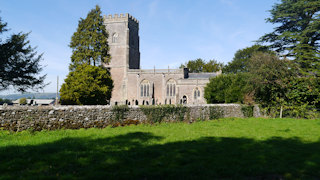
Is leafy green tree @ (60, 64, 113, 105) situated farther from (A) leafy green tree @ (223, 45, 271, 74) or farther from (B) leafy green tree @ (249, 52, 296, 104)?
(A) leafy green tree @ (223, 45, 271, 74)

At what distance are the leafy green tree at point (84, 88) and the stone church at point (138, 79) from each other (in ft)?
44.9

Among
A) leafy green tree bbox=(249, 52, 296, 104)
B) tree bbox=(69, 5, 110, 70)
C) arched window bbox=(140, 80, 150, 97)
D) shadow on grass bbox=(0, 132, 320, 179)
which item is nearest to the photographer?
shadow on grass bbox=(0, 132, 320, 179)

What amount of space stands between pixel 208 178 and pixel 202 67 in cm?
6181

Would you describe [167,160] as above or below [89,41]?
below

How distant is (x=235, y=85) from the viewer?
3222 cm

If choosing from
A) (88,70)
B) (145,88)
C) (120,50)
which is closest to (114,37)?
(120,50)

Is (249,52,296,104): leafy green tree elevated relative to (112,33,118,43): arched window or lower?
lower

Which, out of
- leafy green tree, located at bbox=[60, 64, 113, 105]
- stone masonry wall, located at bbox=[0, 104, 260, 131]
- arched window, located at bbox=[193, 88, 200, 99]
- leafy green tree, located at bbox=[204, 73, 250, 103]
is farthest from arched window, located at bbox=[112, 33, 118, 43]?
stone masonry wall, located at bbox=[0, 104, 260, 131]

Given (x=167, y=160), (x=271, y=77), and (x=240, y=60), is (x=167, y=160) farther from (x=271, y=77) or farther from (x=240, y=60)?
(x=240, y=60)

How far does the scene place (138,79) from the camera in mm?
53062

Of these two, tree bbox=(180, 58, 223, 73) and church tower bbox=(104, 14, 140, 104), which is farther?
tree bbox=(180, 58, 223, 73)

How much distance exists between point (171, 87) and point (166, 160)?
1758 inches

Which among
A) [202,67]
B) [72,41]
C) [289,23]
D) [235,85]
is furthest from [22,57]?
[202,67]

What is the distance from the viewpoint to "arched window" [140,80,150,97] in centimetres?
5262
